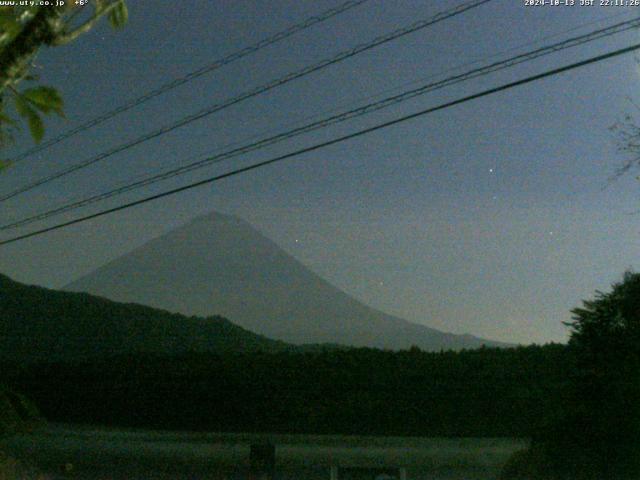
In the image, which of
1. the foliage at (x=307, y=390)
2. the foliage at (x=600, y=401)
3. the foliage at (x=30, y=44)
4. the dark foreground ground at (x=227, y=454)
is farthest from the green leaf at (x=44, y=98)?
the foliage at (x=307, y=390)

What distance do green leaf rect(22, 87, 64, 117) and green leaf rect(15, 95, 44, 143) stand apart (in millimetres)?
29

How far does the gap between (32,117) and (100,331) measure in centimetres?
3925

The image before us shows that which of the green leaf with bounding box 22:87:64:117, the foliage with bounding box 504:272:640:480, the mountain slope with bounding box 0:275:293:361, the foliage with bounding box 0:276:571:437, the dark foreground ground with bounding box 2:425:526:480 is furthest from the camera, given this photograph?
the mountain slope with bounding box 0:275:293:361

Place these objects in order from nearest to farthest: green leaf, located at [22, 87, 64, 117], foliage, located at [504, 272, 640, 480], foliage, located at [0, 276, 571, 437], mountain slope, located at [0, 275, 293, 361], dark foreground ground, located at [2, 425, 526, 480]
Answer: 1. green leaf, located at [22, 87, 64, 117]
2. foliage, located at [504, 272, 640, 480]
3. dark foreground ground, located at [2, 425, 526, 480]
4. foliage, located at [0, 276, 571, 437]
5. mountain slope, located at [0, 275, 293, 361]

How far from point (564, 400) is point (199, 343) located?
32423mm

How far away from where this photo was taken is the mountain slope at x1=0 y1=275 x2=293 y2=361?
39.8 metres

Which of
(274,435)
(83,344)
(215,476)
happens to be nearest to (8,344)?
(83,344)

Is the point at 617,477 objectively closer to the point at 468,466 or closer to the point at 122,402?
the point at 468,466

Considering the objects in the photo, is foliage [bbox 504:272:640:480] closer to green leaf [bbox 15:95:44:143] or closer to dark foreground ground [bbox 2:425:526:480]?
dark foreground ground [bbox 2:425:526:480]

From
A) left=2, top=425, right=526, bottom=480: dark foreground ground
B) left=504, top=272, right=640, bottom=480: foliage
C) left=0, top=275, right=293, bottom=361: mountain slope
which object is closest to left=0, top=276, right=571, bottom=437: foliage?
left=2, top=425, right=526, bottom=480: dark foreground ground

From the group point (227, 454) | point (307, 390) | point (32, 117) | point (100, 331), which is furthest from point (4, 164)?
point (100, 331)

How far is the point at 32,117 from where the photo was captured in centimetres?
346

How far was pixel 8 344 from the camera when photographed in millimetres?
39812

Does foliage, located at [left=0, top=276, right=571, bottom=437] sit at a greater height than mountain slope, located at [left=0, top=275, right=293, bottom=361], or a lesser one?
lesser
